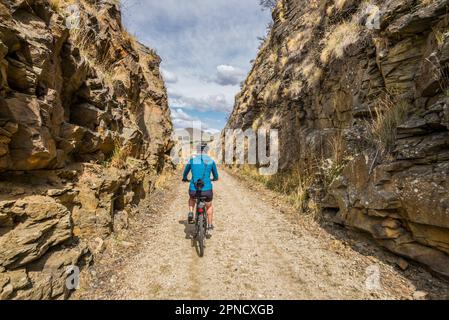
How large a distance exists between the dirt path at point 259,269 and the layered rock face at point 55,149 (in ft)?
2.90

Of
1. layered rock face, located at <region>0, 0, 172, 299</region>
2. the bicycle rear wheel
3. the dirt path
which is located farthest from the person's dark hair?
layered rock face, located at <region>0, 0, 172, 299</region>

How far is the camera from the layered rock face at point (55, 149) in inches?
142

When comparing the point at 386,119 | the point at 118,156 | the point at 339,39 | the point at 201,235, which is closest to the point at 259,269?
the point at 201,235

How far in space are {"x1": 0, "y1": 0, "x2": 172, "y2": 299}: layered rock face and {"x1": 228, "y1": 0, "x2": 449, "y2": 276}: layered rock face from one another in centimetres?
612

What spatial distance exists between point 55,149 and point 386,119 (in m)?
7.55

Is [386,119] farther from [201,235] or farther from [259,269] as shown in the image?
[201,235]

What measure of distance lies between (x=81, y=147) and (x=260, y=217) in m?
5.87

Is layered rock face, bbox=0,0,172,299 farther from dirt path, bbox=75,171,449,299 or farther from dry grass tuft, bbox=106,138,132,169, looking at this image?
dirt path, bbox=75,171,449,299

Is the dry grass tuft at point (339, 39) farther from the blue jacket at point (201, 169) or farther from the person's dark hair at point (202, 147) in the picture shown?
the blue jacket at point (201, 169)

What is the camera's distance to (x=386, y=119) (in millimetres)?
5875

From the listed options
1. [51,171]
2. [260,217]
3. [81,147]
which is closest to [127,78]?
[81,147]

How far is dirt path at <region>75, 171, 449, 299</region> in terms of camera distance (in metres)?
3.99

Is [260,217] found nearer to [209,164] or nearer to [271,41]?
[209,164]
